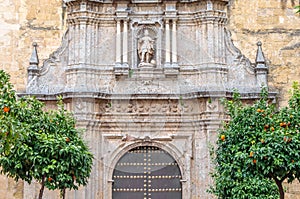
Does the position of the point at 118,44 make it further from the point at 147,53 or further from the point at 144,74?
the point at 144,74

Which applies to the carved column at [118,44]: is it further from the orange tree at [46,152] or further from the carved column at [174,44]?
the orange tree at [46,152]

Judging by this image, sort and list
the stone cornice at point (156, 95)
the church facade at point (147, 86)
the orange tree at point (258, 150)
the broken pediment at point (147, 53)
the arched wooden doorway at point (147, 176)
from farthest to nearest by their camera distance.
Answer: the broken pediment at point (147, 53) < the arched wooden doorway at point (147, 176) < the church facade at point (147, 86) < the stone cornice at point (156, 95) < the orange tree at point (258, 150)

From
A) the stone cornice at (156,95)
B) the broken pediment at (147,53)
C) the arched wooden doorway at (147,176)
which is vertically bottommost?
the arched wooden doorway at (147,176)

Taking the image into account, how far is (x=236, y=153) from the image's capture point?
8.49 metres

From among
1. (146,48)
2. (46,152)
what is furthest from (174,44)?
(46,152)

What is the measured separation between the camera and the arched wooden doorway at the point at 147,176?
1182cm

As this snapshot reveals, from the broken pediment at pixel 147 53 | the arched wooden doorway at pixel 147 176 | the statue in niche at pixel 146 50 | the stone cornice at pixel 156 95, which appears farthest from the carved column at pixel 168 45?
the arched wooden doorway at pixel 147 176

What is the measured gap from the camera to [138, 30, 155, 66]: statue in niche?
12.0 meters

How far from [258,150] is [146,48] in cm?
454

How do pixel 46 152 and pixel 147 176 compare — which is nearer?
pixel 46 152

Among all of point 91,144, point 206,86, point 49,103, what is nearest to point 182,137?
point 206,86

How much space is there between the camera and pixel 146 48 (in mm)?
12008

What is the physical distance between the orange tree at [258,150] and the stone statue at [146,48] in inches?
124

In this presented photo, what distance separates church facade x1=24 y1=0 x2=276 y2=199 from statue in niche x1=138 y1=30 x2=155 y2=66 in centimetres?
2
